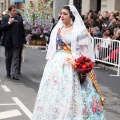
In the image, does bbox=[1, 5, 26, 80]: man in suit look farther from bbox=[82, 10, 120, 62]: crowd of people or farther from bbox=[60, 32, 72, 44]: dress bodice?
bbox=[60, 32, 72, 44]: dress bodice

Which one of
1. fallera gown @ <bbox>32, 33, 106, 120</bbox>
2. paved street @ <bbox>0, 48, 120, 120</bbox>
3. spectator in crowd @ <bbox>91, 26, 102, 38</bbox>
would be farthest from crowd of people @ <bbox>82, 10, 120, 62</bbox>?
fallera gown @ <bbox>32, 33, 106, 120</bbox>

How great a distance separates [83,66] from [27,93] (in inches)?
144

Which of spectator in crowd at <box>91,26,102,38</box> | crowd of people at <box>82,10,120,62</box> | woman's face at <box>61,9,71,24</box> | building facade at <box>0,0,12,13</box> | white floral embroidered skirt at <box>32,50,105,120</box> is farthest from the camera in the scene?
building facade at <box>0,0,12,13</box>

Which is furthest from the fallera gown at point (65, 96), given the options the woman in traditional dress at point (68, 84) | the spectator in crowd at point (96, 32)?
the spectator in crowd at point (96, 32)

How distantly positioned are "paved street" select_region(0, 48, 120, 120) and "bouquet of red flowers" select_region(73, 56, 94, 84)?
1536 mm

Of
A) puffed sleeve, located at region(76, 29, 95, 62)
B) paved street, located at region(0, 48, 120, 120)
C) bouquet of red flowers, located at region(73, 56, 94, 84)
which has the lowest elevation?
paved street, located at region(0, 48, 120, 120)

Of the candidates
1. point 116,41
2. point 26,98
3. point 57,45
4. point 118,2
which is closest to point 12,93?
point 26,98

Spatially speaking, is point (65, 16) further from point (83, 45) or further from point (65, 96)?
point (65, 96)

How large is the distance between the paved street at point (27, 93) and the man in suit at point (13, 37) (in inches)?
16.3

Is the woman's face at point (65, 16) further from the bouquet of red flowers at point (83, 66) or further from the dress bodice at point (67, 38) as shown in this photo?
the bouquet of red flowers at point (83, 66)

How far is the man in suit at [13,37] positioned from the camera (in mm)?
11086

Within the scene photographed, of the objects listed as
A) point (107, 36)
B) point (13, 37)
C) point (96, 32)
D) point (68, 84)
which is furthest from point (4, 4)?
point (68, 84)

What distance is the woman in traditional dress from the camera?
584 cm

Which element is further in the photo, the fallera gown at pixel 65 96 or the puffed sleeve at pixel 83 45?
the puffed sleeve at pixel 83 45
